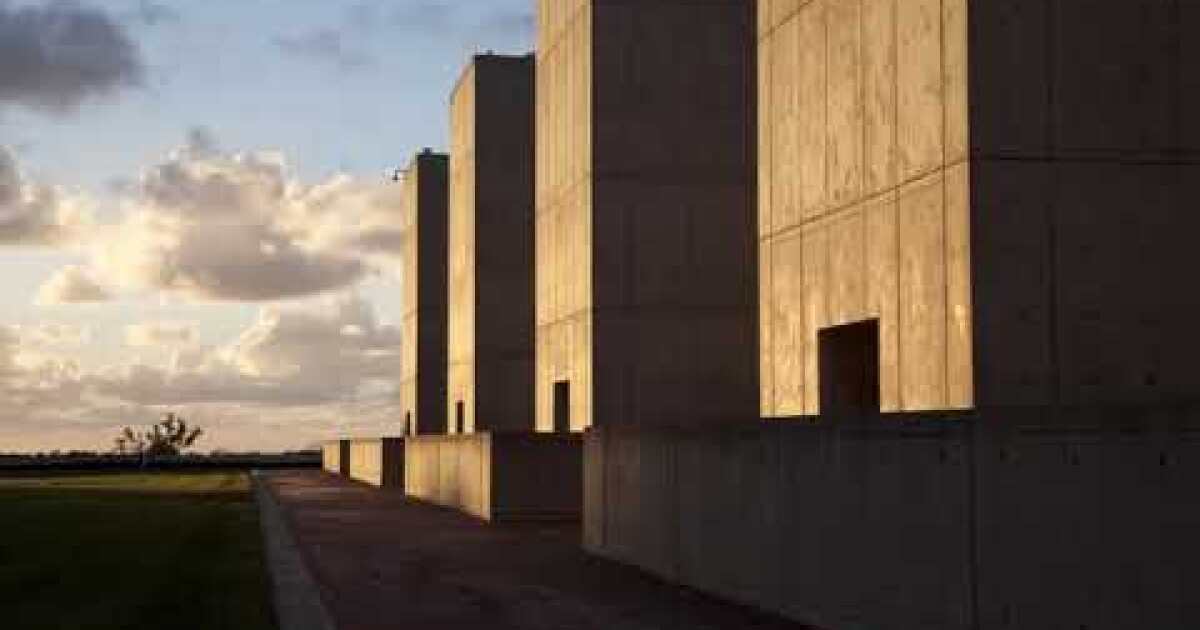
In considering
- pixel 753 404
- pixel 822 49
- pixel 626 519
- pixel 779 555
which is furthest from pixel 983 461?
pixel 753 404

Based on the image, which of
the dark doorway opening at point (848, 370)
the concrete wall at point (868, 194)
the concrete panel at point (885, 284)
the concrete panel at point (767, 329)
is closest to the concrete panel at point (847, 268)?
the concrete wall at point (868, 194)

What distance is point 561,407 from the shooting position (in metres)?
36.1

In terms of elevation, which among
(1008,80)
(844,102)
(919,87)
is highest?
(844,102)

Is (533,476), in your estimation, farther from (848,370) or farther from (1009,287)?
(1009,287)

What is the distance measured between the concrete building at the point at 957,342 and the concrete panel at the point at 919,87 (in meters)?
0.04

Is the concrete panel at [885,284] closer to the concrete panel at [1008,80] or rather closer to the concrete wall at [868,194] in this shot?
the concrete wall at [868,194]

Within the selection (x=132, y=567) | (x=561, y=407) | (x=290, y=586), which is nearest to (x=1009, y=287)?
(x=290, y=586)

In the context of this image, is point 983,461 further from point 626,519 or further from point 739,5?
point 739,5

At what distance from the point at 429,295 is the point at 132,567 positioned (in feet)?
136

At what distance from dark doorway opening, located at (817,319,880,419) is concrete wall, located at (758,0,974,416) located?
0.15m

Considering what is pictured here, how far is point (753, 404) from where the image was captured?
32.4 meters

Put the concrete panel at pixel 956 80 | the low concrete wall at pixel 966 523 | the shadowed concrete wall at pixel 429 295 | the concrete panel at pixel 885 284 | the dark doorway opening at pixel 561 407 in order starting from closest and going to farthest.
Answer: the low concrete wall at pixel 966 523, the concrete panel at pixel 956 80, the concrete panel at pixel 885 284, the dark doorway opening at pixel 561 407, the shadowed concrete wall at pixel 429 295

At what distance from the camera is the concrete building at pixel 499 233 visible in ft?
156

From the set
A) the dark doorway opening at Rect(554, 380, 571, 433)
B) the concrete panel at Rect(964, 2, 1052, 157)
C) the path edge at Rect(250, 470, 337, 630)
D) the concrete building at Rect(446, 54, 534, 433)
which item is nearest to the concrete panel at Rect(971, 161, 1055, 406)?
the concrete panel at Rect(964, 2, 1052, 157)
